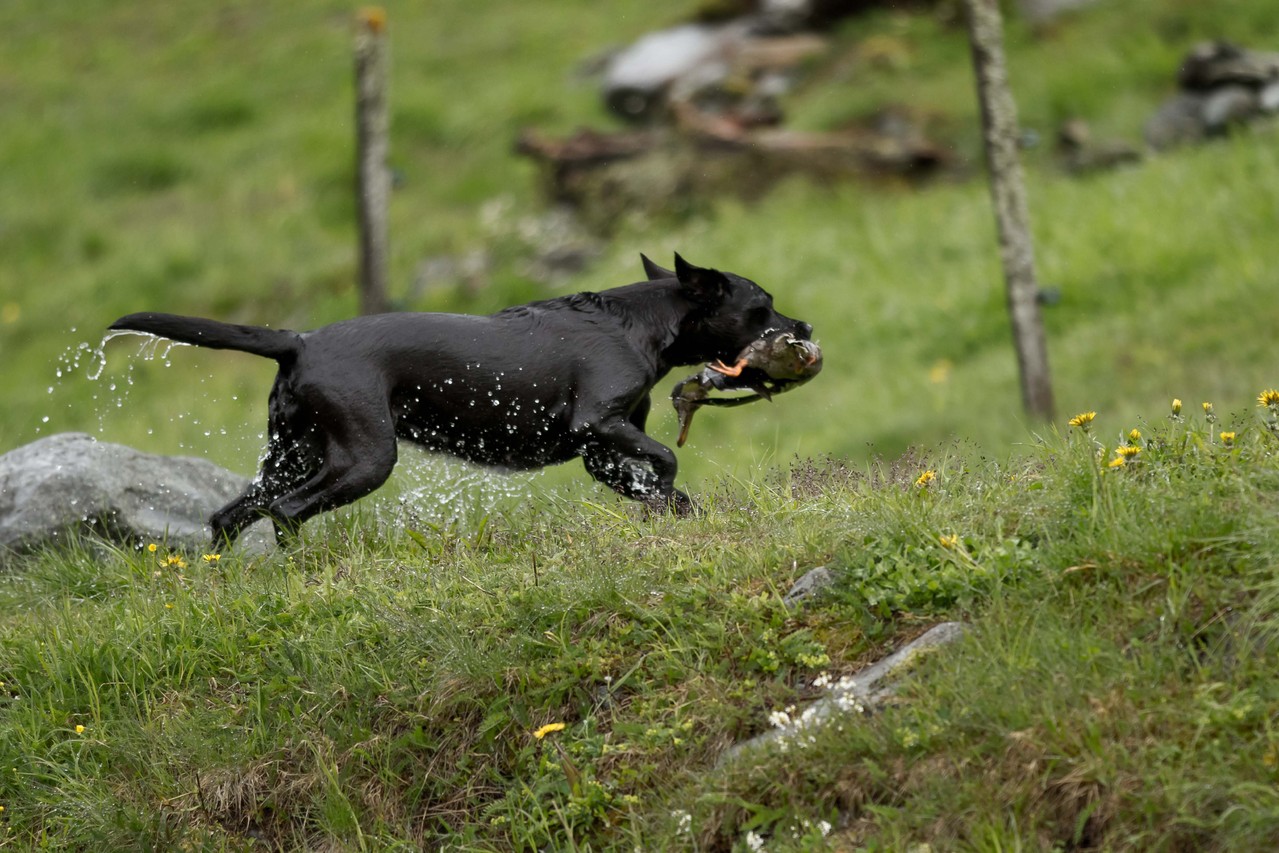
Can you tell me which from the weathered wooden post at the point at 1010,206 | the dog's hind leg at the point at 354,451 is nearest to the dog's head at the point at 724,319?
the dog's hind leg at the point at 354,451

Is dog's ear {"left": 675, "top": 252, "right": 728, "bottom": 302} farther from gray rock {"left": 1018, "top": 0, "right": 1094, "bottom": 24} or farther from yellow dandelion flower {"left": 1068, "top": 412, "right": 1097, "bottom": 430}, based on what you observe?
gray rock {"left": 1018, "top": 0, "right": 1094, "bottom": 24}

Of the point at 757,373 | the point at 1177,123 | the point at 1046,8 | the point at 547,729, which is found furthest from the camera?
the point at 1046,8

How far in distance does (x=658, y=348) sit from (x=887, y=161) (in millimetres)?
9112

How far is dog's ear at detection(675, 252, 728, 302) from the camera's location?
5934mm

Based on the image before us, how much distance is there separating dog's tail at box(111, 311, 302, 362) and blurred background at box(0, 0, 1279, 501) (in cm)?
245

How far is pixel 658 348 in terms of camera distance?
597 centimetres

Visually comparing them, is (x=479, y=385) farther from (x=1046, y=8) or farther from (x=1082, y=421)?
(x=1046, y=8)

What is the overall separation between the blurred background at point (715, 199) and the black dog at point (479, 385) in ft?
8.04

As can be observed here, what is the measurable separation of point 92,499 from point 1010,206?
22.3 feet

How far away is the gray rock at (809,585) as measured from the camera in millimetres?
4656

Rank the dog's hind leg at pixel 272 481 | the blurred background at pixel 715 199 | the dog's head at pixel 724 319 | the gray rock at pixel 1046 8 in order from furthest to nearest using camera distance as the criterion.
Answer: the gray rock at pixel 1046 8
the blurred background at pixel 715 199
the dog's head at pixel 724 319
the dog's hind leg at pixel 272 481

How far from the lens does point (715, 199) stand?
47.8 feet

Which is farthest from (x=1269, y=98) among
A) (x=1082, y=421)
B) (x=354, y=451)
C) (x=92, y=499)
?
(x=92, y=499)

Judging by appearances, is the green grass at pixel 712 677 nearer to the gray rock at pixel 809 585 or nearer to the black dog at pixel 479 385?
the gray rock at pixel 809 585
